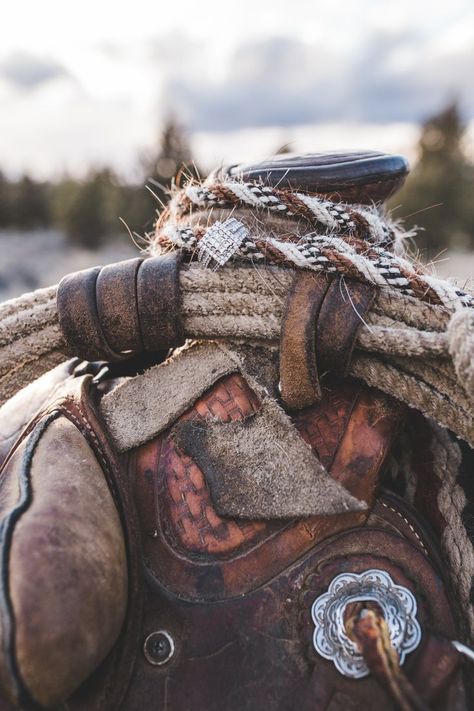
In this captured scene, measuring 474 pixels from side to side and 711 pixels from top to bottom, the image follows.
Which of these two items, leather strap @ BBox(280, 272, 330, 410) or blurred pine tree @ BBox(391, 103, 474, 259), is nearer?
leather strap @ BBox(280, 272, 330, 410)

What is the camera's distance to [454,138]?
13523 mm

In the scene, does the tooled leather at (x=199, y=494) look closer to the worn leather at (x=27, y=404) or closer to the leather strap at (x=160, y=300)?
the leather strap at (x=160, y=300)

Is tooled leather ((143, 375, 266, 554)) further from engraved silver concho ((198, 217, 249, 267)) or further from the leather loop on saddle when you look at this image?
engraved silver concho ((198, 217, 249, 267))

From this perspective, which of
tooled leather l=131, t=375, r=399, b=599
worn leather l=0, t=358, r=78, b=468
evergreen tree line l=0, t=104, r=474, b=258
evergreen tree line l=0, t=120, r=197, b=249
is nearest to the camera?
tooled leather l=131, t=375, r=399, b=599

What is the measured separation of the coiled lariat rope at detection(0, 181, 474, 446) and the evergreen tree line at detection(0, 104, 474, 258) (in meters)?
10.4

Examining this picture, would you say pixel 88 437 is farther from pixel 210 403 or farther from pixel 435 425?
pixel 435 425

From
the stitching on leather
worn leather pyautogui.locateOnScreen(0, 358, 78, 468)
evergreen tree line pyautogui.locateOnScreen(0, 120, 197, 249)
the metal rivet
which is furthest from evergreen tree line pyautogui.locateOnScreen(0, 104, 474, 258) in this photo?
the metal rivet

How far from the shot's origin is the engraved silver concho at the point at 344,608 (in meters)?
0.75

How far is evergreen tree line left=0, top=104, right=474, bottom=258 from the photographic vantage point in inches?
453

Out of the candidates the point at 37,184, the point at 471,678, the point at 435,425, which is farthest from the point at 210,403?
the point at 37,184

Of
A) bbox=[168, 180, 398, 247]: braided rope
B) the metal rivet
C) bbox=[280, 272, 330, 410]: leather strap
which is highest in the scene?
bbox=[168, 180, 398, 247]: braided rope

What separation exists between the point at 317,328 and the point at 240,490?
11.2 inches

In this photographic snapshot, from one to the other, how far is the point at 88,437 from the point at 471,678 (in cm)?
68

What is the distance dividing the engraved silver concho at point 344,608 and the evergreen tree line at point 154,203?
35.3 feet
